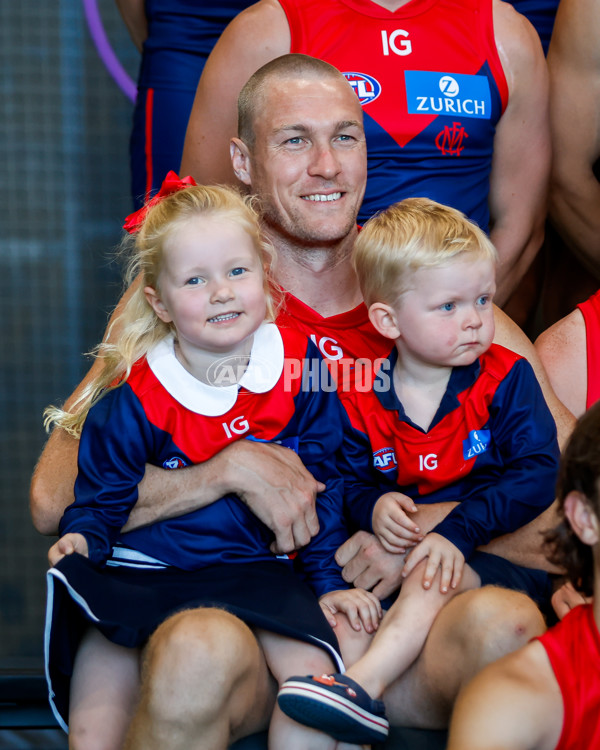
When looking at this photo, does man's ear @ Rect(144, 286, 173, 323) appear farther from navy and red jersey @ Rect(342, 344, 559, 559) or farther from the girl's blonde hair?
navy and red jersey @ Rect(342, 344, 559, 559)

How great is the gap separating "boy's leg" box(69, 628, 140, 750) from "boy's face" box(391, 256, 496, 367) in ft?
→ 2.11

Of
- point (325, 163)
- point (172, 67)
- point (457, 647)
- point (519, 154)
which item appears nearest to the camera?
point (457, 647)

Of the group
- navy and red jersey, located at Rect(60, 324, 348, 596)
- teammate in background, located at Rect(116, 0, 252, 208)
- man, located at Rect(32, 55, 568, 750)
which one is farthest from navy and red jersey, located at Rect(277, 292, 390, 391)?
teammate in background, located at Rect(116, 0, 252, 208)

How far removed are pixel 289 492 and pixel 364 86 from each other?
0.88 meters

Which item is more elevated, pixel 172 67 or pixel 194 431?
pixel 172 67

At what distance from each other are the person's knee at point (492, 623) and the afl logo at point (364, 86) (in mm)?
1047

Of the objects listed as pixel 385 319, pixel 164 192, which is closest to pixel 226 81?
pixel 164 192

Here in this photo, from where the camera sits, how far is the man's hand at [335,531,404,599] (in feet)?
4.96

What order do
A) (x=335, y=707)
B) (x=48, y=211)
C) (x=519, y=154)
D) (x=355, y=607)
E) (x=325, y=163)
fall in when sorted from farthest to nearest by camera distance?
1. (x=48, y=211)
2. (x=519, y=154)
3. (x=325, y=163)
4. (x=355, y=607)
5. (x=335, y=707)

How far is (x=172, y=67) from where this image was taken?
2383 mm

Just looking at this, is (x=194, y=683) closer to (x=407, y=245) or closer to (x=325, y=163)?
(x=407, y=245)

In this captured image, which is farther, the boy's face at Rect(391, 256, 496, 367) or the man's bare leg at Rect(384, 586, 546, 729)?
the boy's face at Rect(391, 256, 496, 367)

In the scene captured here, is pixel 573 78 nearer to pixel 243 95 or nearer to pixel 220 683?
pixel 243 95

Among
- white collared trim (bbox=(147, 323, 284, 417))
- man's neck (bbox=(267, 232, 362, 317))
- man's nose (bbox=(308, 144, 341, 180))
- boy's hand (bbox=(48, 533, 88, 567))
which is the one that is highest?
man's nose (bbox=(308, 144, 341, 180))
